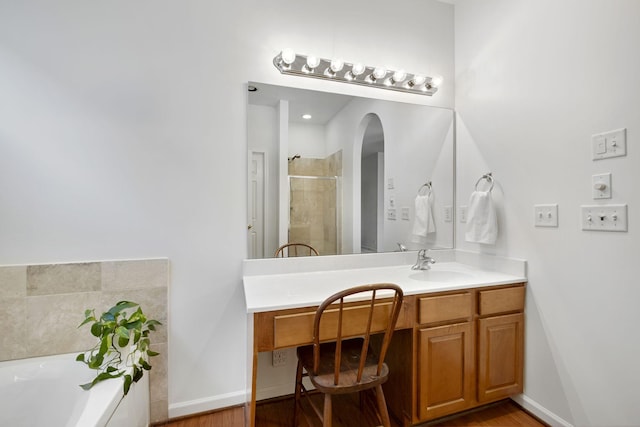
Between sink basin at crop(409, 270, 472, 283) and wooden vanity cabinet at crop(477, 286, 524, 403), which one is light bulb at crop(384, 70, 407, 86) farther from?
wooden vanity cabinet at crop(477, 286, 524, 403)

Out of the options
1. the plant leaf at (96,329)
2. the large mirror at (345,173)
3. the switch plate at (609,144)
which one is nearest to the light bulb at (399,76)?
the large mirror at (345,173)

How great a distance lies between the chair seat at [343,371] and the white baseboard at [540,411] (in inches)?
40.1

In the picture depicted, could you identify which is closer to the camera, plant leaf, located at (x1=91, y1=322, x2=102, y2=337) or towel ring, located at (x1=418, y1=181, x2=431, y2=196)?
→ plant leaf, located at (x1=91, y1=322, x2=102, y2=337)

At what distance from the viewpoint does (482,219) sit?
6.31 feet

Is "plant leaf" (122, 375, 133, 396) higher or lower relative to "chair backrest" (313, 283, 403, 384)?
lower

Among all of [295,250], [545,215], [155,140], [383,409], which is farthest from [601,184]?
[155,140]

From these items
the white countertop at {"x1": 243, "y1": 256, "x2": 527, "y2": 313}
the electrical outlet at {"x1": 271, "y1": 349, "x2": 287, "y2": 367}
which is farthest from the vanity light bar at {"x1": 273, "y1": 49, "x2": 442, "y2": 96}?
the electrical outlet at {"x1": 271, "y1": 349, "x2": 287, "y2": 367}

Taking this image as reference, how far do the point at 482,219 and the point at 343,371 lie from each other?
1306 mm

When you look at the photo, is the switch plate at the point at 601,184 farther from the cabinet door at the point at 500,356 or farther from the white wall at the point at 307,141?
the white wall at the point at 307,141

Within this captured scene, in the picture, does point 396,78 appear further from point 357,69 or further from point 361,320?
point 361,320

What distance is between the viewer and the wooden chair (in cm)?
127

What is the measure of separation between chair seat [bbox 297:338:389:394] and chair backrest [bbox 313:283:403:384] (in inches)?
1.0

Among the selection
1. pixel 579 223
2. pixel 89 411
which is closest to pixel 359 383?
pixel 89 411

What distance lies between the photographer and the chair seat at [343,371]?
1.28m
